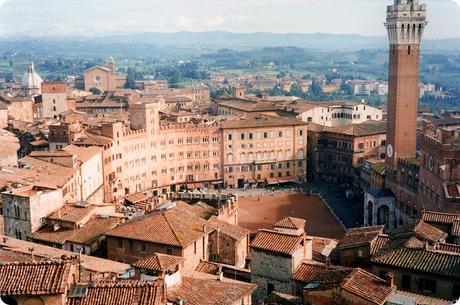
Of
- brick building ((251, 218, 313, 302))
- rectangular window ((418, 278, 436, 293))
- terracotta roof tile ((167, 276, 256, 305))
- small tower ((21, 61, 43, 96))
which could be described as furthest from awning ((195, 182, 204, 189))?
small tower ((21, 61, 43, 96))

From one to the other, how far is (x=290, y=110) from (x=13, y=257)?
8003 cm

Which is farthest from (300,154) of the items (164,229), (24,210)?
(164,229)

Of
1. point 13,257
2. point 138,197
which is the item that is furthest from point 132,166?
point 13,257

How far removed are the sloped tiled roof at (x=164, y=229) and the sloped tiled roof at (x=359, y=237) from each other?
8.36 metres

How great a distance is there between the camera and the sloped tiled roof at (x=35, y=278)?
593 inches

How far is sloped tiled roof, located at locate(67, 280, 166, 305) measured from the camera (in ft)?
53.4

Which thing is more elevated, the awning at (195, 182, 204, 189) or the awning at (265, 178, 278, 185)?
the awning at (265, 178, 278, 185)

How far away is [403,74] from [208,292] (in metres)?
49.4

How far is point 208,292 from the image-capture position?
22.5 m

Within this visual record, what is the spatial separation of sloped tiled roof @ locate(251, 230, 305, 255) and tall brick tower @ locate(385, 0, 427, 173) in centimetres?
4011

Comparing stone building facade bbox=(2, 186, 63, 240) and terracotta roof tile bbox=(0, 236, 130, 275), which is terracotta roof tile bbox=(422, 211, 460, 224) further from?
stone building facade bbox=(2, 186, 63, 240)

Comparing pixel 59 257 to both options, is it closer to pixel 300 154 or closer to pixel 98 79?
pixel 300 154

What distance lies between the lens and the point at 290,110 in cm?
10362

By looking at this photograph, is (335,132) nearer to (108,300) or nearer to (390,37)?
(390,37)
